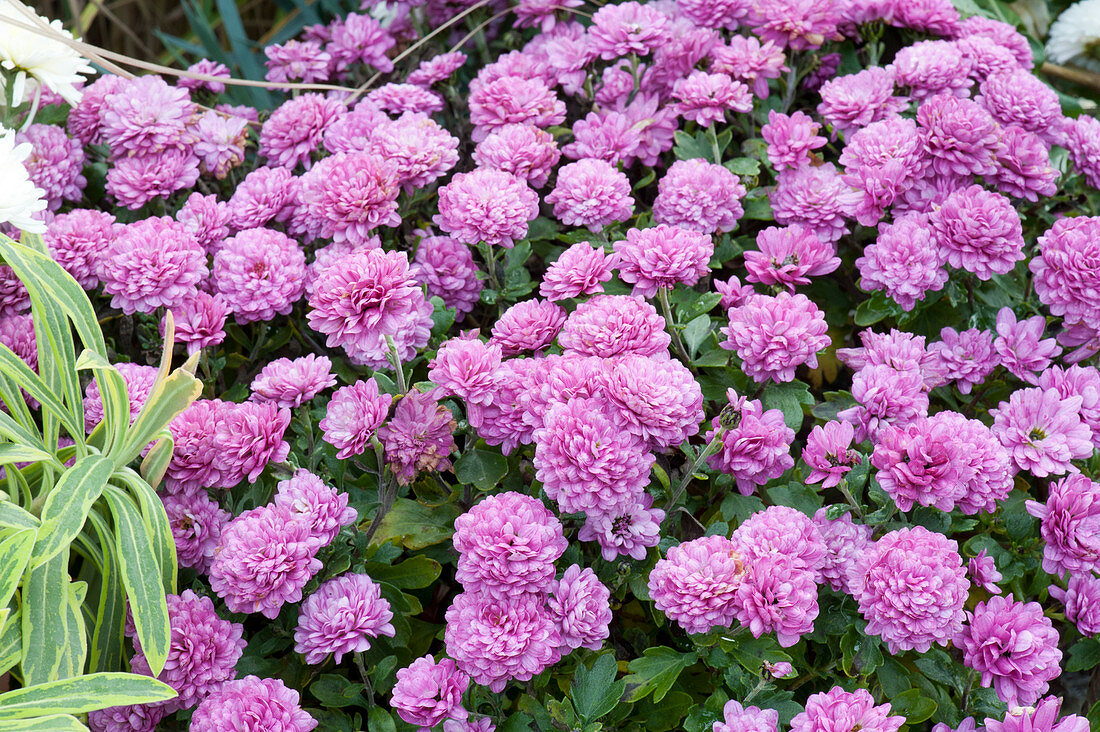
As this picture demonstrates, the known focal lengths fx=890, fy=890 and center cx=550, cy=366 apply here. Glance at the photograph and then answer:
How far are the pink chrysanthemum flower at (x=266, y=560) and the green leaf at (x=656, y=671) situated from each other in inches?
16.3

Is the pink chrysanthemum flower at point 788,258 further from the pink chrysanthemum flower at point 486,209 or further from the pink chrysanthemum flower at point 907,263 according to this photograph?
the pink chrysanthemum flower at point 486,209

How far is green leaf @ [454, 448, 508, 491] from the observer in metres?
1.21

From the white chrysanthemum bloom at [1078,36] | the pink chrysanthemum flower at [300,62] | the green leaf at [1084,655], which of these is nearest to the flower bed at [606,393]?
the green leaf at [1084,655]

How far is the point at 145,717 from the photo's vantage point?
1095 mm

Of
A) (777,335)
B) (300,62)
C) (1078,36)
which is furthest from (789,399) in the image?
(1078,36)

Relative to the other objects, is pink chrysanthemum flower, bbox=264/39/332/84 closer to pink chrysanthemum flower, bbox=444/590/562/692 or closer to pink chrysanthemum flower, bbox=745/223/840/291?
pink chrysanthemum flower, bbox=745/223/840/291

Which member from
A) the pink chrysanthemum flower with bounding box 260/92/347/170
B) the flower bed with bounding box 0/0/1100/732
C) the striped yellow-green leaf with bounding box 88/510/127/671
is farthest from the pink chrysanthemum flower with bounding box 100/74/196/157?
the striped yellow-green leaf with bounding box 88/510/127/671

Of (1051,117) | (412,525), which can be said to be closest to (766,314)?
(412,525)

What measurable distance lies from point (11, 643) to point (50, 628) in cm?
5

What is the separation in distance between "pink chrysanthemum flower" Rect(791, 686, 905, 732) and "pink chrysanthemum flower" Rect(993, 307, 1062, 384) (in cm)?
62

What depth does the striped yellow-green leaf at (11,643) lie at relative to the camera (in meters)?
1.03

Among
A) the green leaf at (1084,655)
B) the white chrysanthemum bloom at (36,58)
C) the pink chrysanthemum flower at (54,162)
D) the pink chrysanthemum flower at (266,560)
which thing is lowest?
the green leaf at (1084,655)

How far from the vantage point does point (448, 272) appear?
1.50 meters

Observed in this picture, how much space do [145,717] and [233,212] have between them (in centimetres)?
84
